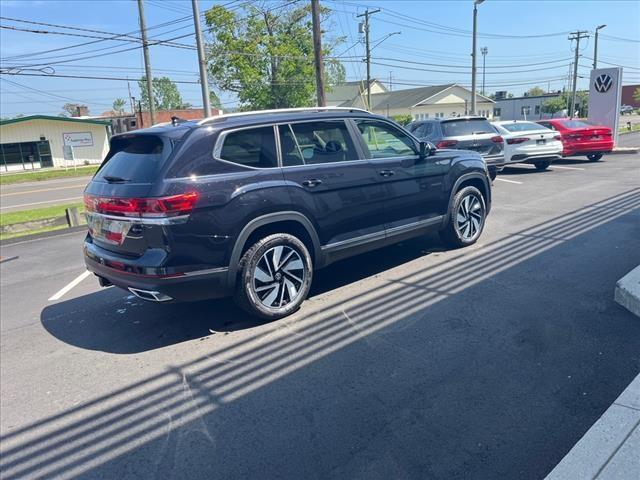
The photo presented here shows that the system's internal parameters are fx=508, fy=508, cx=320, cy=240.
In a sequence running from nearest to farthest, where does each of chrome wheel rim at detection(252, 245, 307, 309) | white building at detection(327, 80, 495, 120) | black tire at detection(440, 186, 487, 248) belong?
chrome wheel rim at detection(252, 245, 307, 309)
black tire at detection(440, 186, 487, 248)
white building at detection(327, 80, 495, 120)

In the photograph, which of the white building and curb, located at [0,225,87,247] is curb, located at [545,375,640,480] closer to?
curb, located at [0,225,87,247]

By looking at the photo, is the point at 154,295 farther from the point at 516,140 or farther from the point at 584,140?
the point at 584,140

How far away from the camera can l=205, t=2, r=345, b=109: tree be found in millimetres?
46188

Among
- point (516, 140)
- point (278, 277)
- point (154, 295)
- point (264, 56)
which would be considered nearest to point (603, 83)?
point (516, 140)

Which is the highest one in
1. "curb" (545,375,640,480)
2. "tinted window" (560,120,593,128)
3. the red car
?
"tinted window" (560,120,593,128)

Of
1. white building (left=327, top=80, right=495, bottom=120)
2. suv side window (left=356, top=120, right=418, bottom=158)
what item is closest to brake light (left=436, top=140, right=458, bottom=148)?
suv side window (left=356, top=120, right=418, bottom=158)

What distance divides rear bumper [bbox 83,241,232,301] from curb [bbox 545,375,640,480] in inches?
112

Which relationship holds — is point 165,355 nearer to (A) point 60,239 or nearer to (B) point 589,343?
(B) point 589,343

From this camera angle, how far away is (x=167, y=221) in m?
4.05

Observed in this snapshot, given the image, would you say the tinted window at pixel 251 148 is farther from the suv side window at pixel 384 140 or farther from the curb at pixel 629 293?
the curb at pixel 629 293

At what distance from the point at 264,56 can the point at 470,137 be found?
39.0 metres

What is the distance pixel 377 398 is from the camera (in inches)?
132

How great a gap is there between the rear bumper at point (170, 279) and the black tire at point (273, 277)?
0.19 meters

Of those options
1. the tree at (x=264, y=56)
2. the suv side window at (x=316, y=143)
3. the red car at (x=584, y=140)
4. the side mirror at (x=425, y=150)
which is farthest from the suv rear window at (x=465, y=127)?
the tree at (x=264, y=56)
